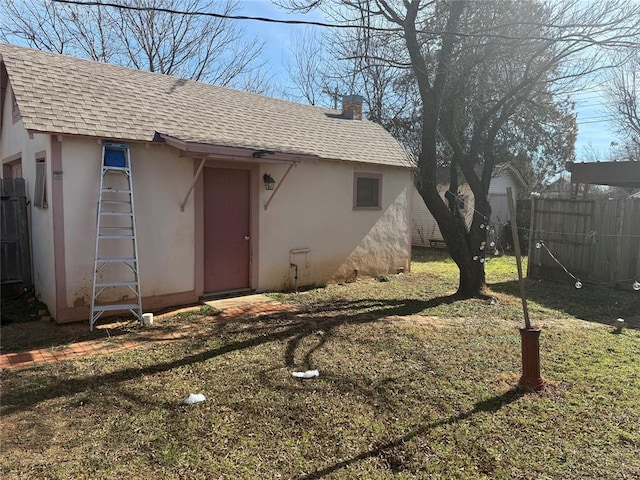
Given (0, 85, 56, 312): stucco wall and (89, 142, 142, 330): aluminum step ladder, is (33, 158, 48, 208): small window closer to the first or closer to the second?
(0, 85, 56, 312): stucco wall

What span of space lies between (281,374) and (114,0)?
1805 centimetres

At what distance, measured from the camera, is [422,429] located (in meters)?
3.56

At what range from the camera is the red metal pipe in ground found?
4.28 m

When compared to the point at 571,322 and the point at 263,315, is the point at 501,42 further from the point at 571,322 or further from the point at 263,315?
the point at 263,315

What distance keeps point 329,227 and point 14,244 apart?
5.85 meters

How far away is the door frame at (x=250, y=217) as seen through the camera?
7430 millimetres

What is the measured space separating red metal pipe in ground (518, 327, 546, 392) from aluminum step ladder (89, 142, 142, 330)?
503 centimetres

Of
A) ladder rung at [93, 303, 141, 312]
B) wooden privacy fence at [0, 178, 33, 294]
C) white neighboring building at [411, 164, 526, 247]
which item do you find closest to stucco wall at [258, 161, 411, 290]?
ladder rung at [93, 303, 141, 312]

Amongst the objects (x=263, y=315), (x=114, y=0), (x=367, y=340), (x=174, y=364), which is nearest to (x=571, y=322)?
(x=367, y=340)

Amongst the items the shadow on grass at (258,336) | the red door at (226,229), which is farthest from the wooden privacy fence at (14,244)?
the shadow on grass at (258,336)

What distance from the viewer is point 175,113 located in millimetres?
7738

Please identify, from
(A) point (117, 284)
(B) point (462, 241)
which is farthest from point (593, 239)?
(A) point (117, 284)

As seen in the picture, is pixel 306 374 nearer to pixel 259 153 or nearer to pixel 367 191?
pixel 259 153

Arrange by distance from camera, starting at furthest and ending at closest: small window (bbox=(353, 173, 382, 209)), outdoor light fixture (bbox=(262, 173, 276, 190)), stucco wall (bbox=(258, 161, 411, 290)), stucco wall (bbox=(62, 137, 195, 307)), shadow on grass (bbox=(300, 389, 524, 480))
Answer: small window (bbox=(353, 173, 382, 209)) < stucco wall (bbox=(258, 161, 411, 290)) < outdoor light fixture (bbox=(262, 173, 276, 190)) < stucco wall (bbox=(62, 137, 195, 307)) < shadow on grass (bbox=(300, 389, 524, 480))
